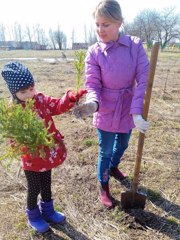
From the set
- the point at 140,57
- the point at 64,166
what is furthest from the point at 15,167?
the point at 140,57

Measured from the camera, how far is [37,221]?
2.58 meters

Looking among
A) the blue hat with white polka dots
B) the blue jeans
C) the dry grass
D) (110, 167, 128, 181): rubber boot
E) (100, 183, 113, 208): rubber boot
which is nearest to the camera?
the blue hat with white polka dots

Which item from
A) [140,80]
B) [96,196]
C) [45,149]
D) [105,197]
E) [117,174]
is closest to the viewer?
[45,149]

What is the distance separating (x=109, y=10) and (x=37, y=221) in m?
1.86

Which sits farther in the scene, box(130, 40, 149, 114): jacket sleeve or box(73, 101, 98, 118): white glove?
box(130, 40, 149, 114): jacket sleeve

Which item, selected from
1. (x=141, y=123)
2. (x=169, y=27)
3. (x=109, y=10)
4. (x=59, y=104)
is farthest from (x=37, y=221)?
(x=169, y=27)

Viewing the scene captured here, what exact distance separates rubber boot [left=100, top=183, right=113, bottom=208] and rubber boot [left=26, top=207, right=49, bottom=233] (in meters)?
0.62

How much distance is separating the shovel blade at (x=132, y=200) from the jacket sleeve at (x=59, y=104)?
1.03m

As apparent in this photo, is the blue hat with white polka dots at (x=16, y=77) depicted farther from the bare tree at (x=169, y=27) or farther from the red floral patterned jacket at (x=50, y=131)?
the bare tree at (x=169, y=27)

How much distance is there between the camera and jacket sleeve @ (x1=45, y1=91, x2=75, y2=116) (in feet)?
7.58

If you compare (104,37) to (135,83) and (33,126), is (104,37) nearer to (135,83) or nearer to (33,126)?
(135,83)

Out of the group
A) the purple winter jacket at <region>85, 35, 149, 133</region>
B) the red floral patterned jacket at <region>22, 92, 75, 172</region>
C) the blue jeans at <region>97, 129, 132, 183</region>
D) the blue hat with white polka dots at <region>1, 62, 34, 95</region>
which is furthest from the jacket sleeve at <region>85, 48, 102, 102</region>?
the blue hat with white polka dots at <region>1, 62, 34, 95</region>

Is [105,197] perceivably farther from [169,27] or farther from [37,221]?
A: [169,27]

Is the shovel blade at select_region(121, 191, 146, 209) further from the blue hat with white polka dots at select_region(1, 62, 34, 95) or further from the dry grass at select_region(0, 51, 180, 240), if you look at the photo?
the blue hat with white polka dots at select_region(1, 62, 34, 95)
